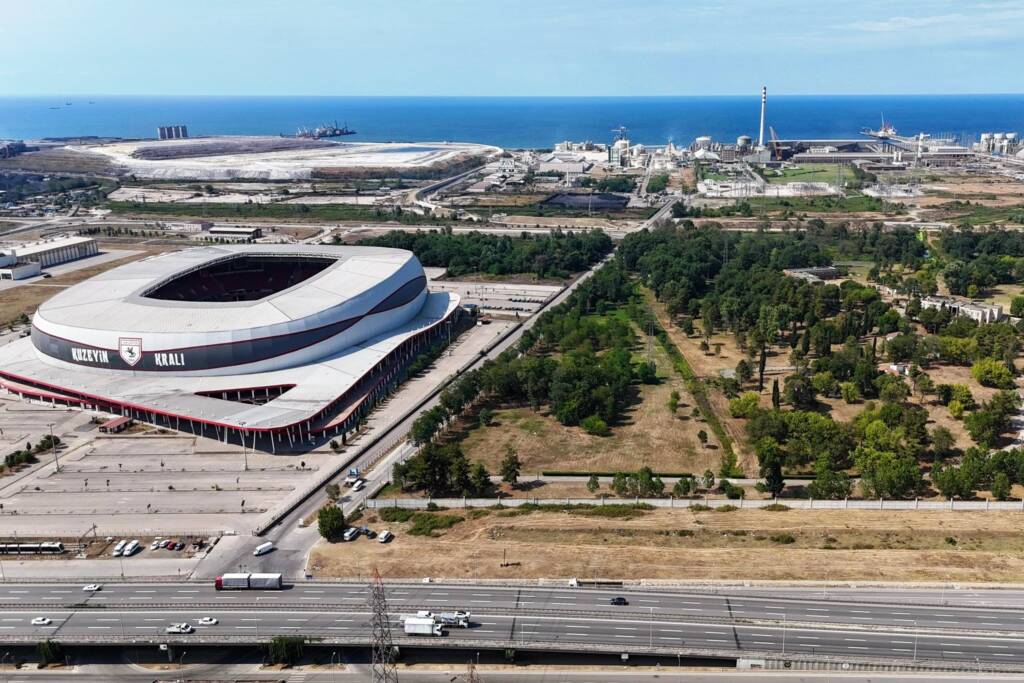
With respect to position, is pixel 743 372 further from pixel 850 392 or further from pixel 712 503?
pixel 712 503

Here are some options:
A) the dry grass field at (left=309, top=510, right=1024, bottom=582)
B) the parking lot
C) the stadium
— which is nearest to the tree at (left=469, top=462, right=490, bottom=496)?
the dry grass field at (left=309, top=510, right=1024, bottom=582)

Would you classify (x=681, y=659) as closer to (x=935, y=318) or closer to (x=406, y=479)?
(x=406, y=479)

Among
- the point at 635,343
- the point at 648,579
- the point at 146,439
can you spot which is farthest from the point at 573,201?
the point at 648,579

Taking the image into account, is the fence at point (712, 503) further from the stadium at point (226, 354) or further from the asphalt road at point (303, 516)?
the stadium at point (226, 354)

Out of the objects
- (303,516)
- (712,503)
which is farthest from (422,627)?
(712,503)

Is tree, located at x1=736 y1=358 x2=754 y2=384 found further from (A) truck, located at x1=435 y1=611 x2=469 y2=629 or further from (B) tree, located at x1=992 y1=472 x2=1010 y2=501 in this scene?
(A) truck, located at x1=435 y1=611 x2=469 y2=629

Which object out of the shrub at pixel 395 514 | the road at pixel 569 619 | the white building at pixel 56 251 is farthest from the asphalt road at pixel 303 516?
the white building at pixel 56 251

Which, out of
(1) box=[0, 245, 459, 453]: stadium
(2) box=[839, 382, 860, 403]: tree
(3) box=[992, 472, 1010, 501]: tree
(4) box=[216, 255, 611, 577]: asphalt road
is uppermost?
(1) box=[0, 245, 459, 453]: stadium
